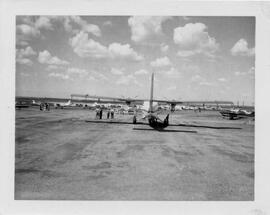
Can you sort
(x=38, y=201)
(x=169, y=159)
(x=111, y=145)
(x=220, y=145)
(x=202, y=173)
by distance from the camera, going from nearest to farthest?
1. (x=38, y=201)
2. (x=202, y=173)
3. (x=169, y=159)
4. (x=111, y=145)
5. (x=220, y=145)

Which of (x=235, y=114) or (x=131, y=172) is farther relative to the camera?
(x=235, y=114)

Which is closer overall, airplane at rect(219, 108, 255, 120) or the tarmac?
the tarmac

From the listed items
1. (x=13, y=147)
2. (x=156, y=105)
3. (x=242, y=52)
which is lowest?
(x=13, y=147)

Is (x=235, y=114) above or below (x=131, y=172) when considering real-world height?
above

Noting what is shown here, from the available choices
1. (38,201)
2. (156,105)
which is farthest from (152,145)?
(156,105)

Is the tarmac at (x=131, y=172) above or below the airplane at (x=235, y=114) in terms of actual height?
below

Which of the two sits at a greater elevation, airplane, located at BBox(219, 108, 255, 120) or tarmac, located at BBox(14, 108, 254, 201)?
airplane, located at BBox(219, 108, 255, 120)

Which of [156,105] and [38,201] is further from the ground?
[156,105]

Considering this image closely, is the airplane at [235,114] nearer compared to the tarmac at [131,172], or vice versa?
the tarmac at [131,172]

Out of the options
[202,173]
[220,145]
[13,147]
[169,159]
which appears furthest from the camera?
[220,145]

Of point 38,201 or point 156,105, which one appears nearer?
point 38,201
